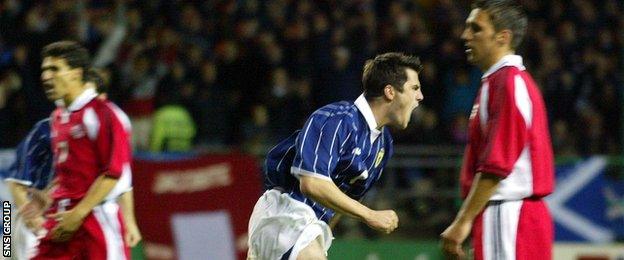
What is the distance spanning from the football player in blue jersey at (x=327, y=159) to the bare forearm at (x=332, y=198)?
1.2 inches

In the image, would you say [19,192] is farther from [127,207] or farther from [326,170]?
[326,170]

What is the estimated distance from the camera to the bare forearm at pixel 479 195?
5.19 metres

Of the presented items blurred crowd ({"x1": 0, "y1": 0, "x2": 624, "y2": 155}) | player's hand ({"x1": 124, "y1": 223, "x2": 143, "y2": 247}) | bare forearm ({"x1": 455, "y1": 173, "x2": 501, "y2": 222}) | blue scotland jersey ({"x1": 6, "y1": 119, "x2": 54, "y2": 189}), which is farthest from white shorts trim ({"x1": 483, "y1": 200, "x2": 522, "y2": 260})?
blurred crowd ({"x1": 0, "y1": 0, "x2": 624, "y2": 155})

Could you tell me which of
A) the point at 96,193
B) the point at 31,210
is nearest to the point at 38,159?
the point at 31,210

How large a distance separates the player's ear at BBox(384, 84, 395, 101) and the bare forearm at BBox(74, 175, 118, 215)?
5.05 feet

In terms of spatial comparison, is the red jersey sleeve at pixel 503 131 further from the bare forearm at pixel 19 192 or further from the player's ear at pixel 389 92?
the bare forearm at pixel 19 192

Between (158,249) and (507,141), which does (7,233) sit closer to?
(507,141)

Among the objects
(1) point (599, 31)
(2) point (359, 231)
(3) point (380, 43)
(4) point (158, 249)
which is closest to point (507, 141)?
(4) point (158, 249)

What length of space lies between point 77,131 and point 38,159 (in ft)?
2.31

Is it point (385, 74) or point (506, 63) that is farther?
point (385, 74)

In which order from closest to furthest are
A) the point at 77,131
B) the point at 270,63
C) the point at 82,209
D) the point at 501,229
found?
1. the point at 501,229
2. the point at 82,209
3. the point at 77,131
4. the point at 270,63

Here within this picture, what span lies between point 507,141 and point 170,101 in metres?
8.05

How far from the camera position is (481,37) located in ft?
17.8

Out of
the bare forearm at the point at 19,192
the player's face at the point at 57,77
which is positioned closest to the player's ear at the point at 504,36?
the player's face at the point at 57,77
